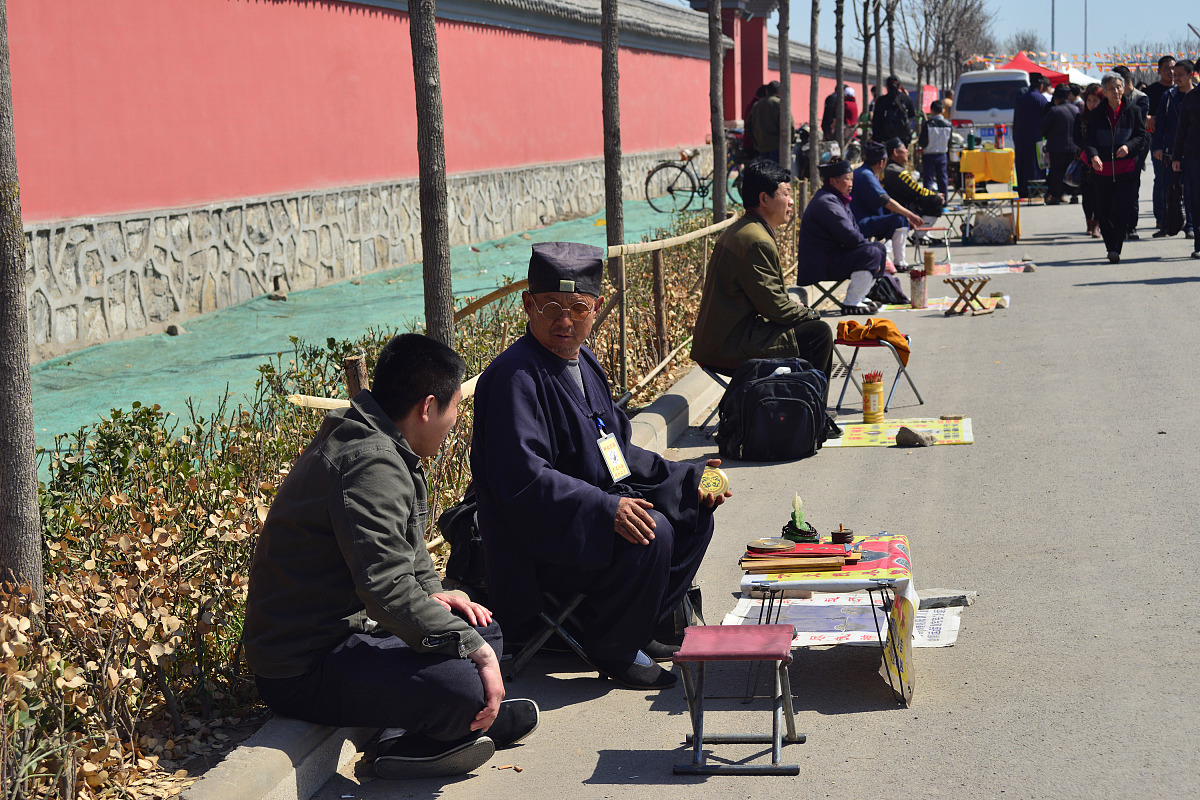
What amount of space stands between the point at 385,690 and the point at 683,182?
24238mm

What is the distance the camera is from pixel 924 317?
Result: 1294 cm

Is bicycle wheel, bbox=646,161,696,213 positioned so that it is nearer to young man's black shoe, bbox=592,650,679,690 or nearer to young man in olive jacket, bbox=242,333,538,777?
young man's black shoe, bbox=592,650,679,690

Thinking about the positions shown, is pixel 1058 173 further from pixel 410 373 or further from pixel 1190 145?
pixel 410 373

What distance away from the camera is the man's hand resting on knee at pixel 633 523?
14.9ft

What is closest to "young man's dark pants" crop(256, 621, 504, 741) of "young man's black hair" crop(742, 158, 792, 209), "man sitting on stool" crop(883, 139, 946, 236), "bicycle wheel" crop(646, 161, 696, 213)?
"young man's black hair" crop(742, 158, 792, 209)

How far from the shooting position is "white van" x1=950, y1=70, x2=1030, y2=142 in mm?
29766

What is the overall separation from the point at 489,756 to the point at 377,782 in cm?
35

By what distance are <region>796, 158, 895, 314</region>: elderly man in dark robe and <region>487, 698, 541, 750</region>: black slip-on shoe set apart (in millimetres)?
7481

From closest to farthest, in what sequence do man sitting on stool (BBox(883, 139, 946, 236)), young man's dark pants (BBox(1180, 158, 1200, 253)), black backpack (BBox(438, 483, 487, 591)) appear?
1. black backpack (BBox(438, 483, 487, 591))
2. young man's dark pants (BBox(1180, 158, 1200, 253))
3. man sitting on stool (BBox(883, 139, 946, 236))

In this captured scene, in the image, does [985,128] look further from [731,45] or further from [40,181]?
[40,181]

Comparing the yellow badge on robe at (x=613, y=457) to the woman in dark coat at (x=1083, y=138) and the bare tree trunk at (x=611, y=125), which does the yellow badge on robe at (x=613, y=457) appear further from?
the woman in dark coat at (x=1083, y=138)

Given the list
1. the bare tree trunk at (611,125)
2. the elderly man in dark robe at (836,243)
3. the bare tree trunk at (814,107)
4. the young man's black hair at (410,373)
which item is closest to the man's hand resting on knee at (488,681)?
the young man's black hair at (410,373)

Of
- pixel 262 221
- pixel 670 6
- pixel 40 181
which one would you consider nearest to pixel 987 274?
pixel 262 221

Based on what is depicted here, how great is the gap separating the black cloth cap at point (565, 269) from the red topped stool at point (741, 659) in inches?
53.7
